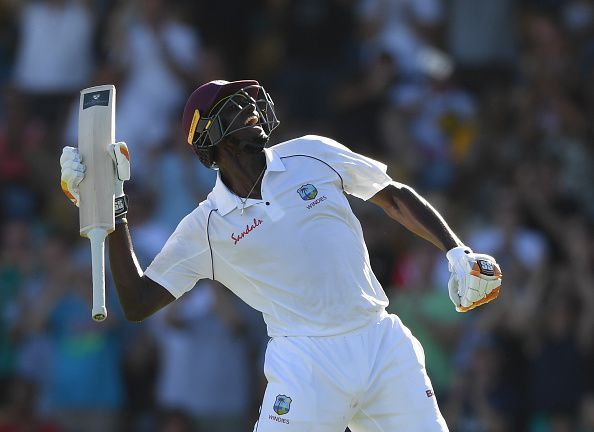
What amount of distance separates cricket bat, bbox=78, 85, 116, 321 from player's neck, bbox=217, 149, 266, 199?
20.2 inches

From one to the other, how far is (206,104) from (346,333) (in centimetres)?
116

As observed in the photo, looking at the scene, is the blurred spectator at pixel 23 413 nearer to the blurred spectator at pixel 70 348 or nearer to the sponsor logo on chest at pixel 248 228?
the blurred spectator at pixel 70 348

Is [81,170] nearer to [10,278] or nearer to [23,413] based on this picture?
[23,413]

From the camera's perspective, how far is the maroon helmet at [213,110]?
5.61 metres

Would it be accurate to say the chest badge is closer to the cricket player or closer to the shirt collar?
the cricket player

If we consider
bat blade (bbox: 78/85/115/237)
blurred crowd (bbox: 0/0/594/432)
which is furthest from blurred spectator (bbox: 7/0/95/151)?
bat blade (bbox: 78/85/115/237)

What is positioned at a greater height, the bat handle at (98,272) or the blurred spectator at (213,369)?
the bat handle at (98,272)

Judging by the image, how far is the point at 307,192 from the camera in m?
5.61

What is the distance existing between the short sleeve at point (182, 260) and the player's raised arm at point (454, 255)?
0.81 meters

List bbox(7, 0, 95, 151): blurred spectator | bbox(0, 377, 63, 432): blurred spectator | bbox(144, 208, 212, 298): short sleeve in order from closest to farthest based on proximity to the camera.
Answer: bbox(144, 208, 212, 298): short sleeve
bbox(0, 377, 63, 432): blurred spectator
bbox(7, 0, 95, 151): blurred spectator

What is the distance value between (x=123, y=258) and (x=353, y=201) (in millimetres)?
4563

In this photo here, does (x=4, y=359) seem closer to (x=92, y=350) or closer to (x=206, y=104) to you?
(x=92, y=350)

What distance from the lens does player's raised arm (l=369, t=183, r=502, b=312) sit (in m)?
5.34

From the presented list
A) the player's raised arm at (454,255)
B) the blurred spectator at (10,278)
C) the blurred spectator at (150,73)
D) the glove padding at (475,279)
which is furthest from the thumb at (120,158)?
the blurred spectator at (150,73)
